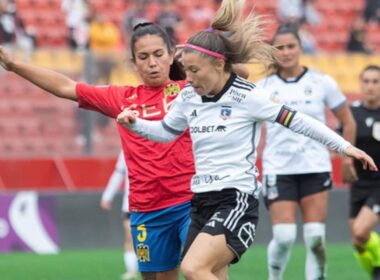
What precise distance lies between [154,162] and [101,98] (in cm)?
58

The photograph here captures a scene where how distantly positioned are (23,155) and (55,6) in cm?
586

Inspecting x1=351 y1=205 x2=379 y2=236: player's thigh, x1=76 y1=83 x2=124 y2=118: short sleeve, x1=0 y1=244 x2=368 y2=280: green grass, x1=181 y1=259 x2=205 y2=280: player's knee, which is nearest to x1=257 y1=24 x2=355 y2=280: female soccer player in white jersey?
x1=351 y1=205 x2=379 y2=236: player's thigh

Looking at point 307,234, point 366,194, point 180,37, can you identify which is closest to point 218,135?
point 307,234

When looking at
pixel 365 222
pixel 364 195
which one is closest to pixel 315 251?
pixel 365 222

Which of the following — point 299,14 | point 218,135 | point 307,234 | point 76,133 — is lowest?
point 307,234

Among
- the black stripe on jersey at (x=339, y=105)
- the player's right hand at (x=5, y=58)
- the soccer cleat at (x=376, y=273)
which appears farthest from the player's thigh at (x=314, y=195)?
the player's right hand at (x=5, y=58)

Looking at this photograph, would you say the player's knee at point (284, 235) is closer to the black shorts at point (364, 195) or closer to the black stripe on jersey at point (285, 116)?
the black shorts at point (364, 195)

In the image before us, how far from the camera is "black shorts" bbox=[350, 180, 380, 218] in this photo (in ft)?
35.3

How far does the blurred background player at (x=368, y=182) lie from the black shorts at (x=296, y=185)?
1.09 m

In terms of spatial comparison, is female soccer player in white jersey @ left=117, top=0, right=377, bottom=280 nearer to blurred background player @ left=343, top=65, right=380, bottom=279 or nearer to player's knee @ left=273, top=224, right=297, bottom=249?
player's knee @ left=273, top=224, right=297, bottom=249

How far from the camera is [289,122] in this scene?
691 cm

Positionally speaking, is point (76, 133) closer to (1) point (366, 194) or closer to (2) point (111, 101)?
(1) point (366, 194)

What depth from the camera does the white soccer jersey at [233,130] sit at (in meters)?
6.91

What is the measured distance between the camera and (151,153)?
7.64m
